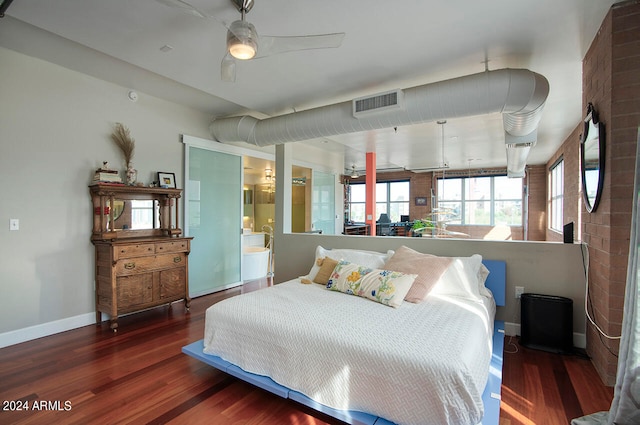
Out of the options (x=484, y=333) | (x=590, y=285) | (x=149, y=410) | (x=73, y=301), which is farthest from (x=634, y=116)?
(x=73, y=301)

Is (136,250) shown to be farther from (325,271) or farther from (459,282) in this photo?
Result: (459,282)

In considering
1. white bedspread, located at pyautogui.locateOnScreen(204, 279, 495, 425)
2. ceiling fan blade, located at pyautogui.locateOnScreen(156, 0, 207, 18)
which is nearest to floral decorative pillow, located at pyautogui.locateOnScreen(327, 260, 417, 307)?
white bedspread, located at pyautogui.locateOnScreen(204, 279, 495, 425)

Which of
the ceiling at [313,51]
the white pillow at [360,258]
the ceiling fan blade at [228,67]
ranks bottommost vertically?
the white pillow at [360,258]

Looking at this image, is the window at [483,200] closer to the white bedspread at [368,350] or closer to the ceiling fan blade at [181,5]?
the white bedspread at [368,350]

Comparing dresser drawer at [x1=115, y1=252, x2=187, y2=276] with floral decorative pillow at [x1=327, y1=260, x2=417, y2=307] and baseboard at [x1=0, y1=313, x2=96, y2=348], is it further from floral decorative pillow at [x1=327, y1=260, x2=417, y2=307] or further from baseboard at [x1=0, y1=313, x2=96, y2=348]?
floral decorative pillow at [x1=327, y1=260, x2=417, y2=307]

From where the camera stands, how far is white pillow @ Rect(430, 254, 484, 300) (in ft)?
8.98

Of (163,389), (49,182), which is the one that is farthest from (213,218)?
(163,389)

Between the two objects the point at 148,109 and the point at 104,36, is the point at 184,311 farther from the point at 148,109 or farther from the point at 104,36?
the point at 104,36

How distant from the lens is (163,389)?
7.35ft

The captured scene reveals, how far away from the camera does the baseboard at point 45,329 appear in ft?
9.59

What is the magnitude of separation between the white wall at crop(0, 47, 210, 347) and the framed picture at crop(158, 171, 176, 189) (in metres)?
0.50

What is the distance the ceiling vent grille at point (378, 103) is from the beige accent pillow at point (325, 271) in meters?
1.57

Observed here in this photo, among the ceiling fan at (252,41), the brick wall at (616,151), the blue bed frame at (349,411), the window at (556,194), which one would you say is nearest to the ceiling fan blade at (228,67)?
the ceiling fan at (252,41)

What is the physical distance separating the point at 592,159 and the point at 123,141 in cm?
467
